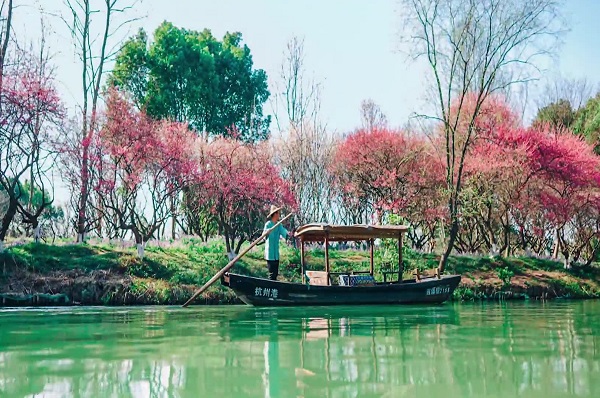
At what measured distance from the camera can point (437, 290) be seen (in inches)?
569

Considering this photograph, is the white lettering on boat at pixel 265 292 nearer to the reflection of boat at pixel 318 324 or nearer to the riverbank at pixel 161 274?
the reflection of boat at pixel 318 324

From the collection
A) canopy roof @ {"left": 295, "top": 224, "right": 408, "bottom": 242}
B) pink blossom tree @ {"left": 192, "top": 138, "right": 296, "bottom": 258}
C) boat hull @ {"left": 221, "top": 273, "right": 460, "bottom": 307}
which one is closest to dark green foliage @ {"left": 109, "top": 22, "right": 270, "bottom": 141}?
pink blossom tree @ {"left": 192, "top": 138, "right": 296, "bottom": 258}

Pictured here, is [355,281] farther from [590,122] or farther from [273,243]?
[590,122]

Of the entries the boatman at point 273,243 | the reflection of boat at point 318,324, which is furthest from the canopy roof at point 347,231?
the reflection of boat at point 318,324

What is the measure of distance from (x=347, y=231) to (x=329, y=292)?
135cm

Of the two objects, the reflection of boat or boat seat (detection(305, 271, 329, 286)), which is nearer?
the reflection of boat

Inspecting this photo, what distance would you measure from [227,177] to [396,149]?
6.16m

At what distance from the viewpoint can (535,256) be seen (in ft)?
75.0

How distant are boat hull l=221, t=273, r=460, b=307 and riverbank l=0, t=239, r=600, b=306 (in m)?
2.43

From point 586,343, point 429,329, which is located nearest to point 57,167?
point 429,329

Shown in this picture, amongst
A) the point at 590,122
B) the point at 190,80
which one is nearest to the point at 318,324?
the point at 590,122

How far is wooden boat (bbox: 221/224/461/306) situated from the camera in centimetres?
1262

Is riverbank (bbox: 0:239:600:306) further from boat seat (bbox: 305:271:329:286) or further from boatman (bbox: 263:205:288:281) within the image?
boatman (bbox: 263:205:288:281)

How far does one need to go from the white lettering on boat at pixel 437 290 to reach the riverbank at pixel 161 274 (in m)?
3.65
